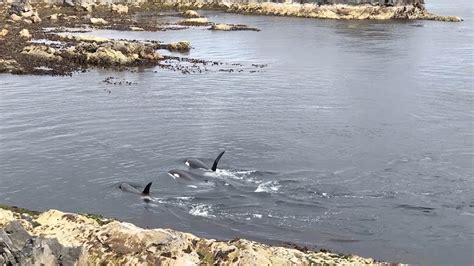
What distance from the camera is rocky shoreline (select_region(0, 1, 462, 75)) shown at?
2274 inches

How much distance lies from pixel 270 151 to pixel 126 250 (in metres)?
16.0

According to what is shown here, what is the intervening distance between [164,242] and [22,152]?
18.1m

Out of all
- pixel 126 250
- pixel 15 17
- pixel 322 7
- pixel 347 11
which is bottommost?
pixel 126 250

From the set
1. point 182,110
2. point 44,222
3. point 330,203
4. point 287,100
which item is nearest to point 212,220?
point 330,203

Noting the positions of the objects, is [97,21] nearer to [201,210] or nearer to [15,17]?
[15,17]

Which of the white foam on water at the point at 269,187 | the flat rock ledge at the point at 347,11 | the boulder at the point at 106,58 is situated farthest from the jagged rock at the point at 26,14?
the white foam on water at the point at 269,187

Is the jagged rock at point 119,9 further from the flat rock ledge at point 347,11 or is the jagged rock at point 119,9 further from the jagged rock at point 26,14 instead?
the flat rock ledge at point 347,11

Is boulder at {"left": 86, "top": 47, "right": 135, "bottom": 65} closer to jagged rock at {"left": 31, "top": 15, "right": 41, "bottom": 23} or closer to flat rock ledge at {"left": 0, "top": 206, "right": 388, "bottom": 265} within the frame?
flat rock ledge at {"left": 0, "top": 206, "right": 388, "bottom": 265}

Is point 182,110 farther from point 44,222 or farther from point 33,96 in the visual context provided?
point 44,222

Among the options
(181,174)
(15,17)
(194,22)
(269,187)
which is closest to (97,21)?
(15,17)

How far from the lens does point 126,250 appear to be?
14242 mm

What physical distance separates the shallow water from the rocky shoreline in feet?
16.1

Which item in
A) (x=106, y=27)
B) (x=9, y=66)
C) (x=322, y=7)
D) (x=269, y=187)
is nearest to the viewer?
(x=269, y=187)

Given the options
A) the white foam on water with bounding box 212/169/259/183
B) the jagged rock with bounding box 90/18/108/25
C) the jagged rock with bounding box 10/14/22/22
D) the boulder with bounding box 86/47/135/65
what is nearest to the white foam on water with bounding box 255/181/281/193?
the white foam on water with bounding box 212/169/259/183
